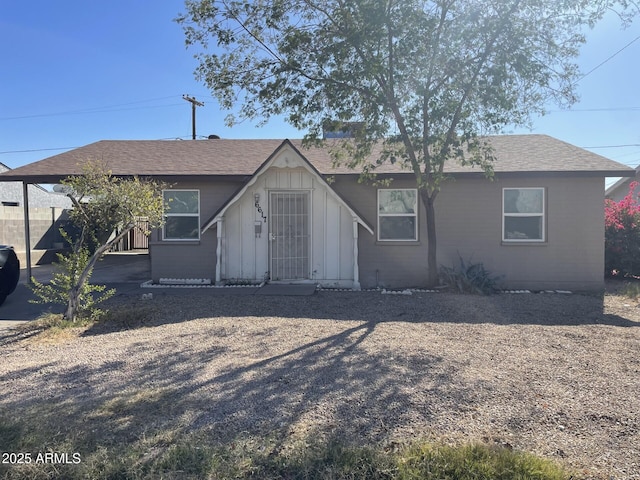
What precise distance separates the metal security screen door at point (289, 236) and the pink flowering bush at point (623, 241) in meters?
8.52

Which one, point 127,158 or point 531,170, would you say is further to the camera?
point 127,158

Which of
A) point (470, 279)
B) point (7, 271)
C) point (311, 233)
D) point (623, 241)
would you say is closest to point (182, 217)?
point (311, 233)

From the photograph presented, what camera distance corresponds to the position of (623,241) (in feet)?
39.8

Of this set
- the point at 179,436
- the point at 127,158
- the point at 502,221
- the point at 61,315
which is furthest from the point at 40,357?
the point at 502,221

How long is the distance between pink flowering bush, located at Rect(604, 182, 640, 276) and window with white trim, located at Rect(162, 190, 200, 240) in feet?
36.9

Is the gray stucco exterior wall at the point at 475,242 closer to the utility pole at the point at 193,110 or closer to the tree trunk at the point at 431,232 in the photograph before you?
the tree trunk at the point at 431,232

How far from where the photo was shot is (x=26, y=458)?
310cm

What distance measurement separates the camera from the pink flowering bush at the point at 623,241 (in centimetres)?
1203

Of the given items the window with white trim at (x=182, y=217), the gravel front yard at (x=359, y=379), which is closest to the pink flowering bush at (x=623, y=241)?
the gravel front yard at (x=359, y=379)

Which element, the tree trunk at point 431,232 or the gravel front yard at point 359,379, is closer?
the gravel front yard at point 359,379

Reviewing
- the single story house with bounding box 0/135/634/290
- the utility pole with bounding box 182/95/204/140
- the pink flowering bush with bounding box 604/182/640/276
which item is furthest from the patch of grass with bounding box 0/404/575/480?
the utility pole with bounding box 182/95/204/140

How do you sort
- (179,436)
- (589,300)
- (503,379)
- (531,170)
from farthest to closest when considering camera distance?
1. (531,170)
2. (589,300)
3. (503,379)
4. (179,436)

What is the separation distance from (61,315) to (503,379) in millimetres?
6836

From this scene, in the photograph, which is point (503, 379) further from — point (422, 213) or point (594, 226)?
point (594, 226)
